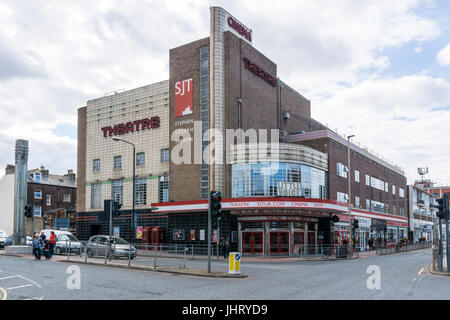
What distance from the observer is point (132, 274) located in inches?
799

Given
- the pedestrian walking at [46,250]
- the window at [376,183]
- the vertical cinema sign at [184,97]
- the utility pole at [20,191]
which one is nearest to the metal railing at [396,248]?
the window at [376,183]

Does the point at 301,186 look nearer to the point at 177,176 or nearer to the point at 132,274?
the point at 177,176

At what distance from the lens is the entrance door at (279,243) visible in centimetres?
3844

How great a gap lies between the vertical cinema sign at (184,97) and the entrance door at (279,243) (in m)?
13.1

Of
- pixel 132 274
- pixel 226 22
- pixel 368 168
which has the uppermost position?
pixel 226 22

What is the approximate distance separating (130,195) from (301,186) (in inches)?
686

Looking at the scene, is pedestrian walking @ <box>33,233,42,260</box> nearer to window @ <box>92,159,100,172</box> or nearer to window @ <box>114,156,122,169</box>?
window @ <box>114,156,122,169</box>

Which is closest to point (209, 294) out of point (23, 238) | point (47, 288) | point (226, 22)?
point (47, 288)

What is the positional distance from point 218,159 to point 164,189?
7458 mm

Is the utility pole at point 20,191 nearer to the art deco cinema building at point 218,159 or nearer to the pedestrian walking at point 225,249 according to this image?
the art deco cinema building at point 218,159

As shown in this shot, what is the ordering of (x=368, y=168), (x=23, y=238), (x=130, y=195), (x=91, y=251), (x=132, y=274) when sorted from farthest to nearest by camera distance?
(x=368, y=168) → (x=130, y=195) → (x=23, y=238) → (x=91, y=251) → (x=132, y=274)

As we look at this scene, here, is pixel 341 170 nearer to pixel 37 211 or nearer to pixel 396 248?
pixel 396 248

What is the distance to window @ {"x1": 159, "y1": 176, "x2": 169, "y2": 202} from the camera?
146ft
